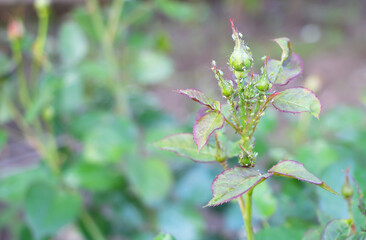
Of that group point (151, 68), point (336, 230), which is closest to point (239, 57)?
point (336, 230)

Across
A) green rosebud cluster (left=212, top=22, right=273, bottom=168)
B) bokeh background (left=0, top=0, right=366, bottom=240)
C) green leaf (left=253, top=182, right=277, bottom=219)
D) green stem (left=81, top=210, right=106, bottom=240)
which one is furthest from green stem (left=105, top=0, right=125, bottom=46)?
green rosebud cluster (left=212, top=22, right=273, bottom=168)

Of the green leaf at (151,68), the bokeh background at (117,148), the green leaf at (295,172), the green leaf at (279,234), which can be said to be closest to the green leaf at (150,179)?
the bokeh background at (117,148)

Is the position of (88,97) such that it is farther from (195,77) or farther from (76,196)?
(195,77)

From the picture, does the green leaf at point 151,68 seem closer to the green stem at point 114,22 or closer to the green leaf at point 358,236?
the green stem at point 114,22

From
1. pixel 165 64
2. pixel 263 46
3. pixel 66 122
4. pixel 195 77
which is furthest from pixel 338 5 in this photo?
pixel 66 122

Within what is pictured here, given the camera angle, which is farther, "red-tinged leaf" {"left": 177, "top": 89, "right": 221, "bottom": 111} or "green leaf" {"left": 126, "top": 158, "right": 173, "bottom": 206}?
"green leaf" {"left": 126, "top": 158, "right": 173, "bottom": 206}

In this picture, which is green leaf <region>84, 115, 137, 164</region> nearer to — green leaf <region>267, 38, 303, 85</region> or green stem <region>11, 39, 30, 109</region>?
green stem <region>11, 39, 30, 109</region>
